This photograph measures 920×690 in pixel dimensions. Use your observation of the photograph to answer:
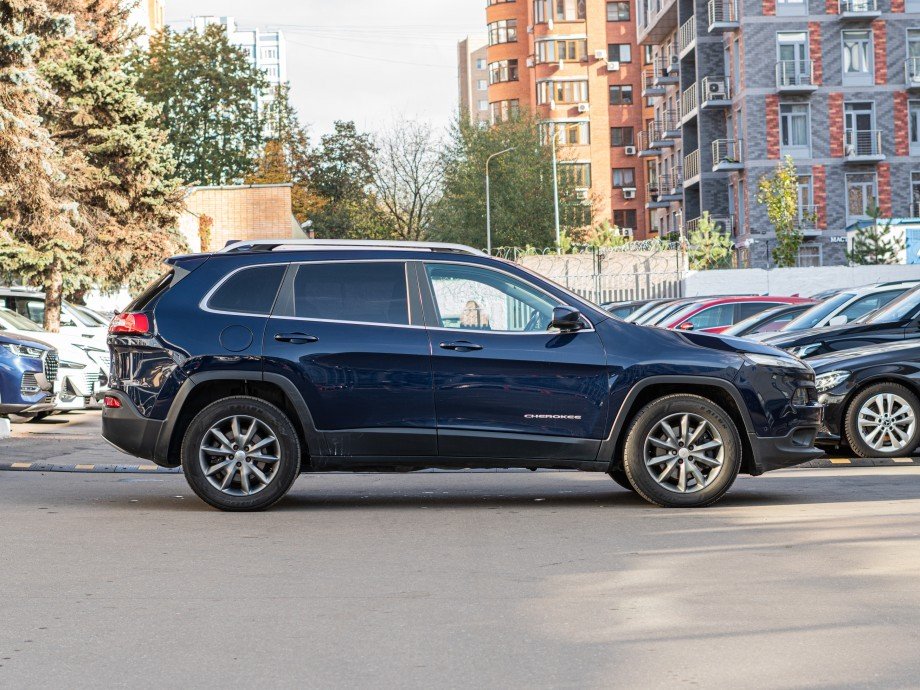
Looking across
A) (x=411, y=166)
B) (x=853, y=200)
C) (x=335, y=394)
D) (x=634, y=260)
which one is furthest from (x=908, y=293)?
(x=411, y=166)

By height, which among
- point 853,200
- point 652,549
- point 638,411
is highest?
point 853,200

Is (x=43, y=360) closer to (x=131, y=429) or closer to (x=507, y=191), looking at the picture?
(x=131, y=429)

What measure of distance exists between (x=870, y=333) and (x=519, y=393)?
584 centimetres

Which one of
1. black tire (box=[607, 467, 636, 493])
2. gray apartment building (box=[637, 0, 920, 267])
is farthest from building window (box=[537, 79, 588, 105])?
black tire (box=[607, 467, 636, 493])

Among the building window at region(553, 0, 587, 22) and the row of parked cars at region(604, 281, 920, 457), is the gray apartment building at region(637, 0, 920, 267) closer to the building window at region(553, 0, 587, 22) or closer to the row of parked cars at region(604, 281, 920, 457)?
the building window at region(553, 0, 587, 22)

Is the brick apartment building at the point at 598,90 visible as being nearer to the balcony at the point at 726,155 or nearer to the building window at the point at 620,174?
the building window at the point at 620,174

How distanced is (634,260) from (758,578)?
119ft

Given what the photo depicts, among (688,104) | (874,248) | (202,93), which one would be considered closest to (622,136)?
(688,104)

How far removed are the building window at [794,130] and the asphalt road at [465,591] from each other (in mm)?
49845

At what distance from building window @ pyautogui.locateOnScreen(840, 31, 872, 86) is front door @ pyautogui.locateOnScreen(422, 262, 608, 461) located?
5245cm

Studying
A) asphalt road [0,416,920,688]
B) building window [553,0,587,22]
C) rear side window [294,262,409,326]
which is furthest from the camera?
building window [553,0,587,22]

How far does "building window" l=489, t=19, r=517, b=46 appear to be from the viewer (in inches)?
4286

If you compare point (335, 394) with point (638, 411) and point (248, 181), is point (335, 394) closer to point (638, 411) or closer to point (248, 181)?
point (638, 411)

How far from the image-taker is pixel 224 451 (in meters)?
10.3
